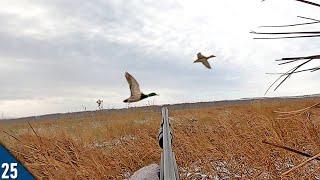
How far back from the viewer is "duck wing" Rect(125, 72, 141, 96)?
2033 millimetres

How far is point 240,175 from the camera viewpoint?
713 centimetres

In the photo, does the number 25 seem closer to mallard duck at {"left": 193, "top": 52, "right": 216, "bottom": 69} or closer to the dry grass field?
mallard duck at {"left": 193, "top": 52, "right": 216, "bottom": 69}

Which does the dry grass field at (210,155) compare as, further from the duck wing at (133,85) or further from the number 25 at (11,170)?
the duck wing at (133,85)

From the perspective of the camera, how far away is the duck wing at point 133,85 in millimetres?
2033

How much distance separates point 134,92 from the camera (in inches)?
80.7

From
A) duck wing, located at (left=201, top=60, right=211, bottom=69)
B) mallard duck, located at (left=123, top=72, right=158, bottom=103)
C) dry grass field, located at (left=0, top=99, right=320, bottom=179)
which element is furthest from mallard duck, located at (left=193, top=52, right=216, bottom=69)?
dry grass field, located at (left=0, top=99, right=320, bottom=179)

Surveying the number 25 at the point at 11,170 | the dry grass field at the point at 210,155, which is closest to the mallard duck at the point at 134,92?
the number 25 at the point at 11,170

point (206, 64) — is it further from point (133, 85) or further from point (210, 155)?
point (210, 155)

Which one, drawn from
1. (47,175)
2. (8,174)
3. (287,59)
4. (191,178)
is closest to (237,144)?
(191,178)

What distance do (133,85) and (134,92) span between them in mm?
106

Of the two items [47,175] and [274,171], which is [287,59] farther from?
[47,175]

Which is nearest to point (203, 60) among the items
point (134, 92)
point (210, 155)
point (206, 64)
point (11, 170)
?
point (206, 64)

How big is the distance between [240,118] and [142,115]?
1644 centimetres

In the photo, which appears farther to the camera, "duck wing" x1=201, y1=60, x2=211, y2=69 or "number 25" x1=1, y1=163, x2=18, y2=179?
"number 25" x1=1, y1=163, x2=18, y2=179
